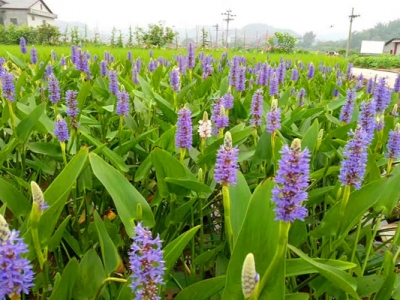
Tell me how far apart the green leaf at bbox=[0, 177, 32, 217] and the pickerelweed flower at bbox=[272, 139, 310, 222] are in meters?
0.76

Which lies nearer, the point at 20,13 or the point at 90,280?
the point at 90,280

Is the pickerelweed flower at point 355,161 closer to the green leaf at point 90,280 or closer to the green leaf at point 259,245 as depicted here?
the green leaf at point 259,245

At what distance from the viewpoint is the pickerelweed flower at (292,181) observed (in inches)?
27.9

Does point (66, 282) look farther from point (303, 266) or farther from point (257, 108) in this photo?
point (257, 108)

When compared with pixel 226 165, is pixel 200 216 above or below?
below

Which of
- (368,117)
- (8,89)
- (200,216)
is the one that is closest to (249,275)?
(200,216)

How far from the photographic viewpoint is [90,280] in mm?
1022

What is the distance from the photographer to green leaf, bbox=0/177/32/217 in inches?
44.2

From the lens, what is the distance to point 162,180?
1.26 meters

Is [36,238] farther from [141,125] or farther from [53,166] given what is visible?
[141,125]

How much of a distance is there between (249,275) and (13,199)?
802 mm

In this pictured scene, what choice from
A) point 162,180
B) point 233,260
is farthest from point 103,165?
point 233,260

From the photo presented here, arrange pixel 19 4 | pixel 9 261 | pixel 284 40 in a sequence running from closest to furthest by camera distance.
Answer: pixel 9 261, pixel 284 40, pixel 19 4

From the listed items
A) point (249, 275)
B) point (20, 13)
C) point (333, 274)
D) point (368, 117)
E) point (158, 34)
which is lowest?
point (333, 274)
